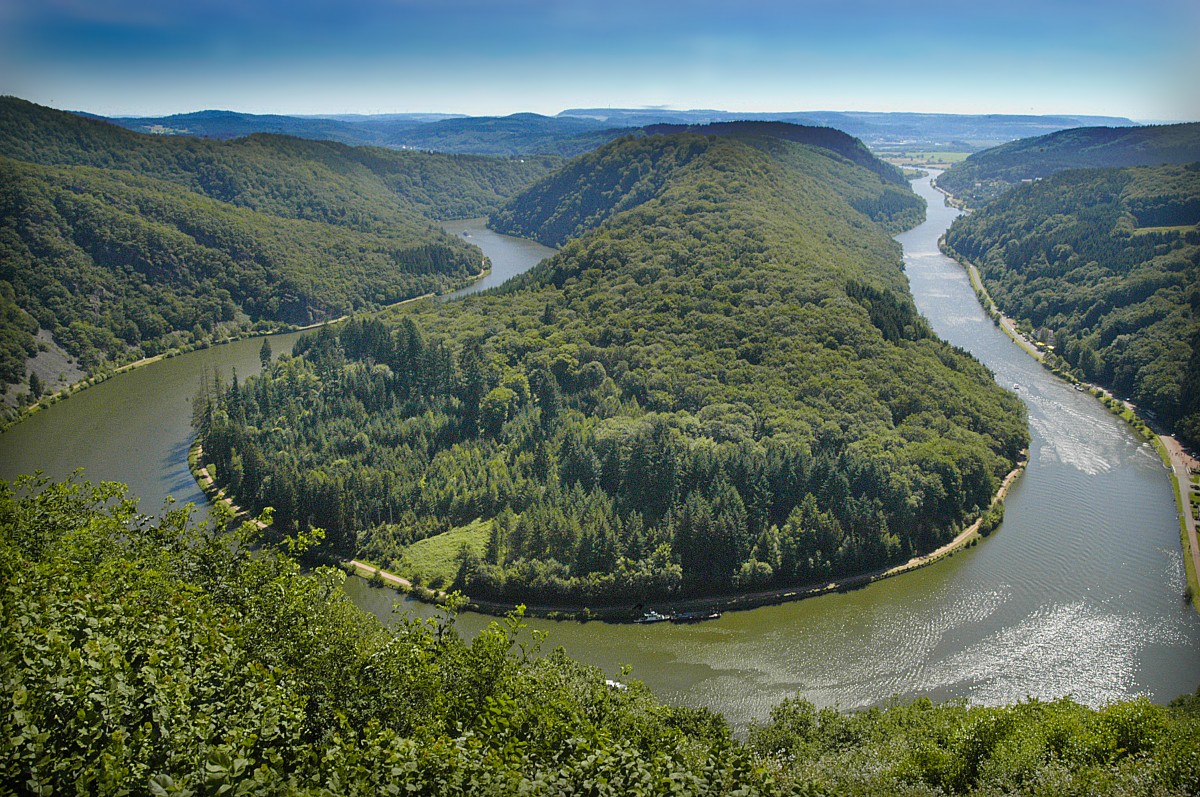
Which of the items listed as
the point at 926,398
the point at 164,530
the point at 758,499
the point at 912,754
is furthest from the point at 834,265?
the point at 164,530

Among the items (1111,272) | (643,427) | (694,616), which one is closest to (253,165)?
(643,427)

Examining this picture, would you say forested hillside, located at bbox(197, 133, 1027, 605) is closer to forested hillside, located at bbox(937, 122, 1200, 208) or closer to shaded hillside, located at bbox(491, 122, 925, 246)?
shaded hillside, located at bbox(491, 122, 925, 246)

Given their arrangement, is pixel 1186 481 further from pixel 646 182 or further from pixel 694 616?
pixel 646 182

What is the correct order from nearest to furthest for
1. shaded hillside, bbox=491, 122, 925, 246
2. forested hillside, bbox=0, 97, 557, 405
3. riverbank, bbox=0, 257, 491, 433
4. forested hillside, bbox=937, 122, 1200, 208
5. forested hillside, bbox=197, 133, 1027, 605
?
forested hillside, bbox=197, 133, 1027, 605 < riverbank, bbox=0, 257, 491, 433 < forested hillside, bbox=0, 97, 557, 405 < forested hillside, bbox=937, 122, 1200, 208 < shaded hillside, bbox=491, 122, 925, 246

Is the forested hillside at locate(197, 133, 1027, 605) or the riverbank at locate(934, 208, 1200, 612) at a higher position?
the forested hillside at locate(197, 133, 1027, 605)

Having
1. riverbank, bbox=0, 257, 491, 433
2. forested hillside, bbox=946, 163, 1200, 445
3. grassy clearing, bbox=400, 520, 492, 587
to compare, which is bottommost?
grassy clearing, bbox=400, 520, 492, 587

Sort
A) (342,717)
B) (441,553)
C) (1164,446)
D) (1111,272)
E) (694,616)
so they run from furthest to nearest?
1. (1111,272)
2. (1164,446)
3. (441,553)
4. (694,616)
5. (342,717)

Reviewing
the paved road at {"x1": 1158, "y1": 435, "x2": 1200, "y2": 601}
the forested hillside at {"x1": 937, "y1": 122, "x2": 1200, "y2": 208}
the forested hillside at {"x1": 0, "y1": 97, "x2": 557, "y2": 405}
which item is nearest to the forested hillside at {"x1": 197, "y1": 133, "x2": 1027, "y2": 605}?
the paved road at {"x1": 1158, "y1": 435, "x2": 1200, "y2": 601}
